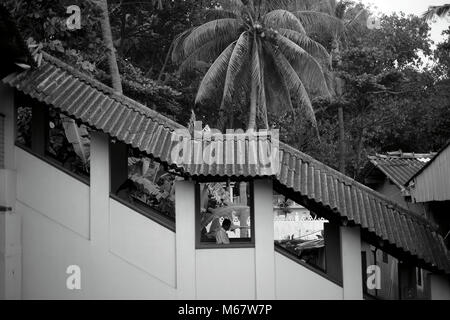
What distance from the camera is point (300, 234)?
109 ft

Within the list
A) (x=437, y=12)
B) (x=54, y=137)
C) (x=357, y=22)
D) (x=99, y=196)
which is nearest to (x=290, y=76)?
(x=437, y=12)

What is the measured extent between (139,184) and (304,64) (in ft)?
39.7

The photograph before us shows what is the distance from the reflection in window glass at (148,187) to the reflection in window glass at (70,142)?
1133mm

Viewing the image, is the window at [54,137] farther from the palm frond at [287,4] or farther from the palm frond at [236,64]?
the palm frond at [287,4]

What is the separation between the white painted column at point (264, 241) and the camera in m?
11.4

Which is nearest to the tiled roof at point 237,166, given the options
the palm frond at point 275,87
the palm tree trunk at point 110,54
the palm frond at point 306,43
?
the palm tree trunk at point 110,54

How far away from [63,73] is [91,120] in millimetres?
1870

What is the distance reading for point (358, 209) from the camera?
1162 centimetres

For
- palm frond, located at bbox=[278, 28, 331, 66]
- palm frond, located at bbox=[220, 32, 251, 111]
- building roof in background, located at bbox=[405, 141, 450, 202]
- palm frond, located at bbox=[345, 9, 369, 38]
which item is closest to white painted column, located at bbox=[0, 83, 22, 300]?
building roof in background, located at bbox=[405, 141, 450, 202]

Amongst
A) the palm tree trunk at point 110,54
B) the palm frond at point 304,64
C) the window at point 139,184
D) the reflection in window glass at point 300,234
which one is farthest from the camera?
the palm frond at point 304,64

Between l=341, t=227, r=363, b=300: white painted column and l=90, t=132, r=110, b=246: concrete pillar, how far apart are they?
5.07 metres

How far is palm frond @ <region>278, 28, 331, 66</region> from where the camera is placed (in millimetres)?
23625

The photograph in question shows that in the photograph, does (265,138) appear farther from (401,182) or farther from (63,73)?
(401,182)

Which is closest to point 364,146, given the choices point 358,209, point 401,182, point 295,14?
point 295,14
